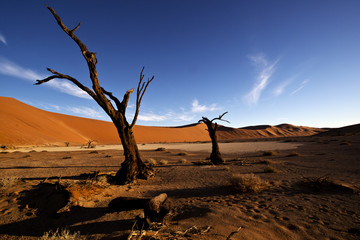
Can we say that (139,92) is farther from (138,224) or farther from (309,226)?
(309,226)

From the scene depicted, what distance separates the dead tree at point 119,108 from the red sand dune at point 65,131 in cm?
2365

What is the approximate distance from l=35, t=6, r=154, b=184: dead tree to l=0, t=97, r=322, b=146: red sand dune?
2365 cm

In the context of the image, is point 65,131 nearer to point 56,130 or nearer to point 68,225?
point 56,130

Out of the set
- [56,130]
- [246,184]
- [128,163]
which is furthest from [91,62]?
[56,130]

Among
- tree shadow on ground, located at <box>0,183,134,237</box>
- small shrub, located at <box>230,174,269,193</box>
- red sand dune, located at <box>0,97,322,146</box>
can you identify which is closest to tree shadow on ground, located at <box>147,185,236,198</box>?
small shrub, located at <box>230,174,269,193</box>

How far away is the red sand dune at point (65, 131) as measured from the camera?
3326cm

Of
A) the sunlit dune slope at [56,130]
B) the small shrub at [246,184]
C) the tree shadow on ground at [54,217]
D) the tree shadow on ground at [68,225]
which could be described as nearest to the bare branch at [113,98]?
the tree shadow on ground at [54,217]

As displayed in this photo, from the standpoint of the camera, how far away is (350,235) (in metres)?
2.70

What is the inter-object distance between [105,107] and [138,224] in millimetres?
4729

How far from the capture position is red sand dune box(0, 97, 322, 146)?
3326cm

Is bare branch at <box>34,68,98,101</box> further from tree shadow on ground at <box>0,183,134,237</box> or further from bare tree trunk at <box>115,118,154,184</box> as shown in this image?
tree shadow on ground at <box>0,183,134,237</box>

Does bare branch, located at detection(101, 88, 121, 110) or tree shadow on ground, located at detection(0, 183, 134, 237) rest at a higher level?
bare branch, located at detection(101, 88, 121, 110)

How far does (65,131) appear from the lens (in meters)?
49.5

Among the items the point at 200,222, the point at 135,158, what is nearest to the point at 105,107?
the point at 135,158
